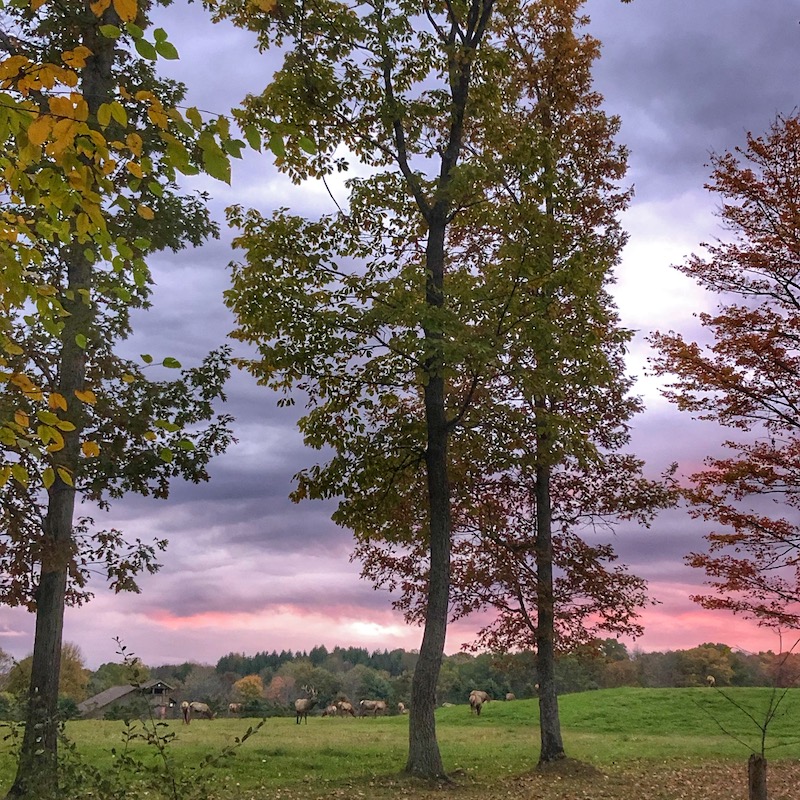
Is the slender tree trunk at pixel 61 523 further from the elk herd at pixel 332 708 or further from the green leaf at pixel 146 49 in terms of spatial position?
the elk herd at pixel 332 708

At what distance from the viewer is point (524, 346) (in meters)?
13.9

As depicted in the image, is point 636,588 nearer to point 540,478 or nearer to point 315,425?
point 540,478

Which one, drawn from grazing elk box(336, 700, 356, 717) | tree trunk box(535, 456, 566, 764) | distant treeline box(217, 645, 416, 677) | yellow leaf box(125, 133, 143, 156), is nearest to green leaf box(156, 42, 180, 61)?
yellow leaf box(125, 133, 143, 156)

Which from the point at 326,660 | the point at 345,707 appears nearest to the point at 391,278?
the point at 345,707

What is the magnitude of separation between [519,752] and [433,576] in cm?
852

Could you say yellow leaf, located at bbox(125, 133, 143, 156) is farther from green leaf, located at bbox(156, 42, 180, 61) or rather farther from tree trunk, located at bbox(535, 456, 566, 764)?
tree trunk, located at bbox(535, 456, 566, 764)

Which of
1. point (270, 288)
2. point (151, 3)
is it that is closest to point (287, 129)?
point (270, 288)

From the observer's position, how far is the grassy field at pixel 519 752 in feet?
44.2

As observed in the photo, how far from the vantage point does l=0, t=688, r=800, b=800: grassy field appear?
1346cm

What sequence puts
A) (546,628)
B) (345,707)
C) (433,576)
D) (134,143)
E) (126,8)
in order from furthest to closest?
(345,707) < (546,628) < (433,576) < (134,143) < (126,8)

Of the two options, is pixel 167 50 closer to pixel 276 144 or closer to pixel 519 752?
pixel 276 144

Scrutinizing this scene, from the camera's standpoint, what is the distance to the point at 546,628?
645 inches

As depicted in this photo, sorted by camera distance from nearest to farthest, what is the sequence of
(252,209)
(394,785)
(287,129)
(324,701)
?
(287,129) → (394,785) → (252,209) → (324,701)

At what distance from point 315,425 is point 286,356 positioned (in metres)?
1.64
